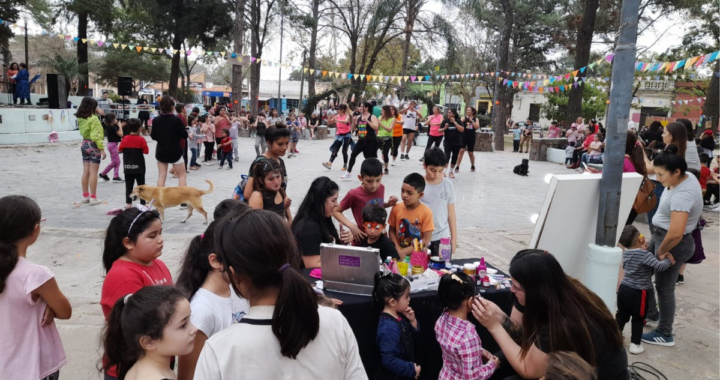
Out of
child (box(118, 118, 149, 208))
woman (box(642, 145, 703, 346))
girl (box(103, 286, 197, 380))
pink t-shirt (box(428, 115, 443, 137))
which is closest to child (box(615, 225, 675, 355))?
woman (box(642, 145, 703, 346))

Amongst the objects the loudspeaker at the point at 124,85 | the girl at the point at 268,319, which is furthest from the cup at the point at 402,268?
the loudspeaker at the point at 124,85

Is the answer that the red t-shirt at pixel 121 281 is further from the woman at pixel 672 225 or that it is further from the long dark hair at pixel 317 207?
the woman at pixel 672 225

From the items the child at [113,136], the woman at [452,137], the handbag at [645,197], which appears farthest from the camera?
the woman at [452,137]

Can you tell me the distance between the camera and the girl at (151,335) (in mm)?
1887

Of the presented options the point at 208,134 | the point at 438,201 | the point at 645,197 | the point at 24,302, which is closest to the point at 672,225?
the point at 645,197

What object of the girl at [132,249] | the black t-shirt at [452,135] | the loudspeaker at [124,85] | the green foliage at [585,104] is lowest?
the girl at [132,249]

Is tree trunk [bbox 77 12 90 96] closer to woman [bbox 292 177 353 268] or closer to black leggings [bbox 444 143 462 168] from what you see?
black leggings [bbox 444 143 462 168]

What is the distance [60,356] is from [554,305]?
251 cm

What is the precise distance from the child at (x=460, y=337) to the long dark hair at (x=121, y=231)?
5.52 feet

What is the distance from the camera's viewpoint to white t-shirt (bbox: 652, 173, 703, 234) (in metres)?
4.21

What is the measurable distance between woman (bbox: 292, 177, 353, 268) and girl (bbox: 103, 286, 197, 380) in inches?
66.0

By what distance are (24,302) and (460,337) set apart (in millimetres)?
2228

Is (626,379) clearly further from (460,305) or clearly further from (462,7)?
(462,7)

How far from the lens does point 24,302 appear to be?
2.41m
